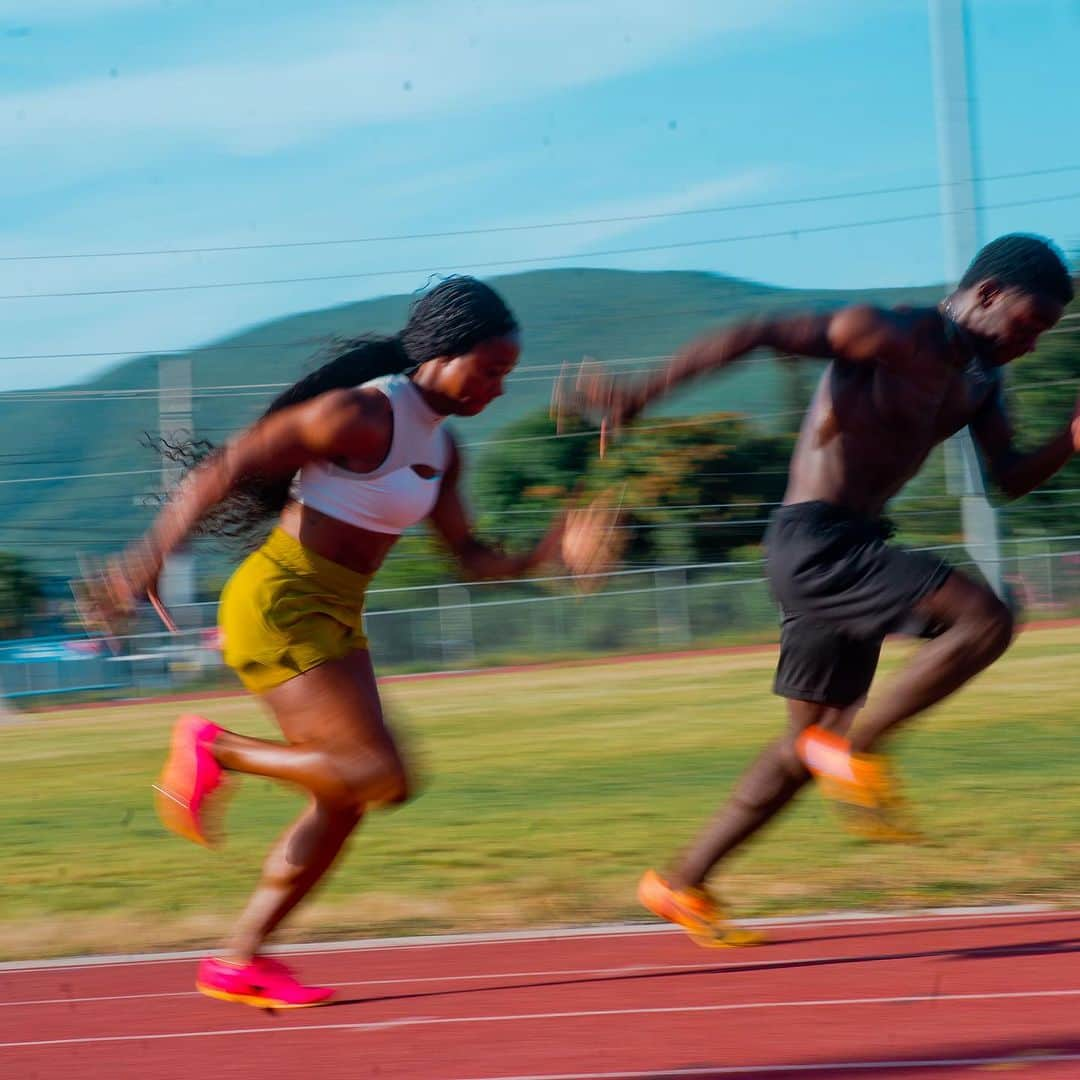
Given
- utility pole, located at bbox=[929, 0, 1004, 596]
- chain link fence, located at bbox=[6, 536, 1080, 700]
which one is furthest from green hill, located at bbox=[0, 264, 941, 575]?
utility pole, located at bbox=[929, 0, 1004, 596]

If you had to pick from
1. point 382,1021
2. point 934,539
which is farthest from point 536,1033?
point 934,539

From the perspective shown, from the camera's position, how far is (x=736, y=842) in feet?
17.1

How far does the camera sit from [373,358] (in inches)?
193

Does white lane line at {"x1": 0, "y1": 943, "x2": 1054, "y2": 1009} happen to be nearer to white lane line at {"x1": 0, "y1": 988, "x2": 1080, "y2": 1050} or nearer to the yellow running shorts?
white lane line at {"x1": 0, "y1": 988, "x2": 1080, "y2": 1050}

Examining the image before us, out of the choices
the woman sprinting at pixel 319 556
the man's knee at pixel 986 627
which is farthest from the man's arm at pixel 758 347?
the man's knee at pixel 986 627

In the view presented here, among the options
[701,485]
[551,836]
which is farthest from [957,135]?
[701,485]

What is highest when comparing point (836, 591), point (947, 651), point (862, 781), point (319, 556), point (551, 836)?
point (319, 556)

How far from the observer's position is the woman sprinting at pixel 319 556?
4391mm

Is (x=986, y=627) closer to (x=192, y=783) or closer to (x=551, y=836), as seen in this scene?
(x=192, y=783)

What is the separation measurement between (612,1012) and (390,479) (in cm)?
161

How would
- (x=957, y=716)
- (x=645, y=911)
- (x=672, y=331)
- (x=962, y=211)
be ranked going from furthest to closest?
(x=672, y=331), (x=962, y=211), (x=957, y=716), (x=645, y=911)

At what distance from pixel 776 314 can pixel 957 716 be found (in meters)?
11.2

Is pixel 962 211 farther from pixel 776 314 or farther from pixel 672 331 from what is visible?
pixel 672 331

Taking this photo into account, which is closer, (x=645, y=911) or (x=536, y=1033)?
(x=536, y=1033)
